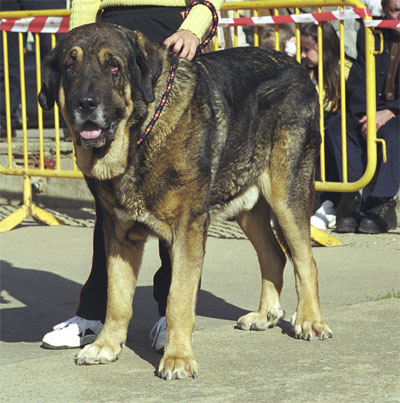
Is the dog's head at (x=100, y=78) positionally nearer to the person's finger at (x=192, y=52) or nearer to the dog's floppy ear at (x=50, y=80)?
the dog's floppy ear at (x=50, y=80)

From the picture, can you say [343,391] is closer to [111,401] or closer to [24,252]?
[111,401]

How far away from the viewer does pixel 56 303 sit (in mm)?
4945

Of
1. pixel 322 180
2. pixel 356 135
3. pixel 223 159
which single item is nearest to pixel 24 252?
pixel 322 180

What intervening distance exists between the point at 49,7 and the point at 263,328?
639 centimetres

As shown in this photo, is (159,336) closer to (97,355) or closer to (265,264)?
(97,355)

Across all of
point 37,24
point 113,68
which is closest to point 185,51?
point 113,68

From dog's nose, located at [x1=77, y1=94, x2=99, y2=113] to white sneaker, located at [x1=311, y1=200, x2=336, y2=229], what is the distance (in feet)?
13.1

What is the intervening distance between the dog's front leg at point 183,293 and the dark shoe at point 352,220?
11.4 ft

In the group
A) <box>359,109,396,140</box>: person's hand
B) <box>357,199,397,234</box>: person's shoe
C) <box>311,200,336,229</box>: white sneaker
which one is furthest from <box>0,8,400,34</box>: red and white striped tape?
<box>311,200,336,229</box>: white sneaker

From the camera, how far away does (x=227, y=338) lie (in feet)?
12.9

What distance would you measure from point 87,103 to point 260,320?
5.04 ft

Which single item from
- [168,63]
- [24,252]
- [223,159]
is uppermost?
[168,63]

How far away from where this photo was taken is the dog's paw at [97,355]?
355cm

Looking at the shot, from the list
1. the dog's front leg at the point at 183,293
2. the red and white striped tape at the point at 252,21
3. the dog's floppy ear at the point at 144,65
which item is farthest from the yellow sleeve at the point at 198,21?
the red and white striped tape at the point at 252,21
